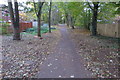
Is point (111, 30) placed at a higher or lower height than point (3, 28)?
lower

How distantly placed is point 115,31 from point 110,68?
7.85m

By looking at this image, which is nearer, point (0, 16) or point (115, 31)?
point (115, 31)

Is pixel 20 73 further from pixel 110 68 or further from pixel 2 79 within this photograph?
pixel 110 68

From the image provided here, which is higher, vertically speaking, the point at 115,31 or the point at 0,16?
the point at 0,16

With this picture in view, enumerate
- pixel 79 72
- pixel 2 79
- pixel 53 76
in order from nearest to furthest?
pixel 2 79 → pixel 53 76 → pixel 79 72

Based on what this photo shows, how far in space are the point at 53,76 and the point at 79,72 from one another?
91 cm

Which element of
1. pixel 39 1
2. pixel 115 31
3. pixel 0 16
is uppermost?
pixel 39 1

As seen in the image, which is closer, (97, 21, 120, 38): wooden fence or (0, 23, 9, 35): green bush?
(97, 21, 120, 38): wooden fence

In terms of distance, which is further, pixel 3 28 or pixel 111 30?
pixel 3 28

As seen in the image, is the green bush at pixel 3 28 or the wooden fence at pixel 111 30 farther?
the green bush at pixel 3 28

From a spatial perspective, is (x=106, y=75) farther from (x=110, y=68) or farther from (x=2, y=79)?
(x=2, y=79)

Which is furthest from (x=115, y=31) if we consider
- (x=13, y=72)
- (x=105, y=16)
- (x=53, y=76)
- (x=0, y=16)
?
(x=0, y=16)

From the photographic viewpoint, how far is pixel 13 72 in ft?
11.9

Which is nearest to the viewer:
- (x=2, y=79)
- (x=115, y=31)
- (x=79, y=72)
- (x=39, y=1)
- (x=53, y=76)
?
(x=2, y=79)
